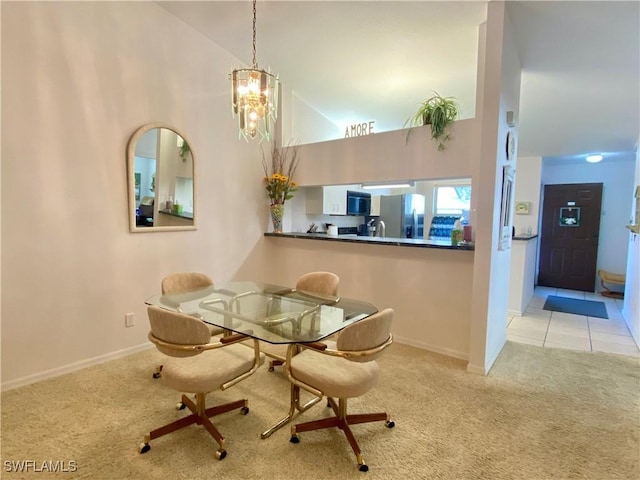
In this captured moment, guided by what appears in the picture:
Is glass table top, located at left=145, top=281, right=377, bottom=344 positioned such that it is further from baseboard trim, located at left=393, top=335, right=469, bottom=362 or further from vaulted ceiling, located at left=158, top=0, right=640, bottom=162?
vaulted ceiling, located at left=158, top=0, right=640, bottom=162

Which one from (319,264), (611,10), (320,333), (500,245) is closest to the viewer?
(320,333)

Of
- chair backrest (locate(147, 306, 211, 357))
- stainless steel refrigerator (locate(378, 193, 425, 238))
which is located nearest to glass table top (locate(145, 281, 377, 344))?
chair backrest (locate(147, 306, 211, 357))

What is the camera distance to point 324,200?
15.6 feet

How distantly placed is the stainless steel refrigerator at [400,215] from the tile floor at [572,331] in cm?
232

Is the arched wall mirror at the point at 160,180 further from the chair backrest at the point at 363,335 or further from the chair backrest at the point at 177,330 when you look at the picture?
the chair backrest at the point at 363,335

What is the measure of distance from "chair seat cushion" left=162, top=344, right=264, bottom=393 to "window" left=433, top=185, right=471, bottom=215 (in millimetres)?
5893

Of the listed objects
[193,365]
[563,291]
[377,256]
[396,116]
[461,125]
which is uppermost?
[396,116]

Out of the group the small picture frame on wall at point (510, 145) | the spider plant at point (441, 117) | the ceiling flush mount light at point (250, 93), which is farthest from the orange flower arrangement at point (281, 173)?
the small picture frame on wall at point (510, 145)

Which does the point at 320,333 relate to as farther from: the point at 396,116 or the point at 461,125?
the point at 396,116

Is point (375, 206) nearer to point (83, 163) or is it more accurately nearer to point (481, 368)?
point (481, 368)

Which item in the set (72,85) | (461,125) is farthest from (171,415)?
(461,125)

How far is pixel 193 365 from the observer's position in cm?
191

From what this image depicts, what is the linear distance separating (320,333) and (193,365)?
0.76 m

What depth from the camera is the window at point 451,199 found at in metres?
6.74
